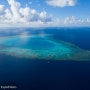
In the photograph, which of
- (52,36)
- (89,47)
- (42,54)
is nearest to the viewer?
(42,54)

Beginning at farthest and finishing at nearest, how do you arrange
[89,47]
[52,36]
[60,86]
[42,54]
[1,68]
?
[52,36], [89,47], [42,54], [1,68], [60,86]

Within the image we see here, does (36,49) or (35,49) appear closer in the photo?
(36,49)

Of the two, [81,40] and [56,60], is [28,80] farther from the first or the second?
[81,40]

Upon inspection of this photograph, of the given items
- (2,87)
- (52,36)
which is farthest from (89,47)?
(2,87)

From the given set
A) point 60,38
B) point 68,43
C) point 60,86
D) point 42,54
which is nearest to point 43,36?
point 60,38

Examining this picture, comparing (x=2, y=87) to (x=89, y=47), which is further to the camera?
(x=89, y=47)

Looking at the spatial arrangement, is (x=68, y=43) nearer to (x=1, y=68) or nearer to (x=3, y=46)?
(x=3, y=46)

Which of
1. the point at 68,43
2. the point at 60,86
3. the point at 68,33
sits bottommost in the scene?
the point at 60,86

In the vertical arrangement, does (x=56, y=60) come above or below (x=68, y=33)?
below
